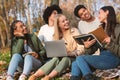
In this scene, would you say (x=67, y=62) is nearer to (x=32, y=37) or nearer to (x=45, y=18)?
(x=32, y=37)

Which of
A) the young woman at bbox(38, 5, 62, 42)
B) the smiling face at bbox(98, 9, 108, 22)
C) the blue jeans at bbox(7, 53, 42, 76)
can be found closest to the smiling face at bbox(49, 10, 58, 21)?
the young woman at bbox(38, 5, 62, 42)

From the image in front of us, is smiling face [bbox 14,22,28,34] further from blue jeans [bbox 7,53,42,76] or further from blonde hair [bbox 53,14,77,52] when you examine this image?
blonde hair [bbox 53,14,77,52]

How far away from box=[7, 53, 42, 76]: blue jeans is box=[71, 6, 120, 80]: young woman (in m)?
0.93

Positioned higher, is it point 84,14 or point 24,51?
point 84,14

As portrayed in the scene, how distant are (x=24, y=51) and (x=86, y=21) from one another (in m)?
1.46

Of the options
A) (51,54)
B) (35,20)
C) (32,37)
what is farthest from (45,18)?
(35,20)

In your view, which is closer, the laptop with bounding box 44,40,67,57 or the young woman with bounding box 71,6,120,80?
the young woman with bounding box 71,6,120,80

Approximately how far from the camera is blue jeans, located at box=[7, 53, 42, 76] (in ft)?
20.5

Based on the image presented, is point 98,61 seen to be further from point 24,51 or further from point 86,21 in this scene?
point 24,51

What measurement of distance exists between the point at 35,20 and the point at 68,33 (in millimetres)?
23393

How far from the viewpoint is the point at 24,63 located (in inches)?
251

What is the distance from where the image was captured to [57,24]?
258 inches

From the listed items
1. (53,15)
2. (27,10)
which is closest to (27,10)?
(27,10)

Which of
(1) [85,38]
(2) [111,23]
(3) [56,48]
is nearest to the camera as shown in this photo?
(1) [85,38]
